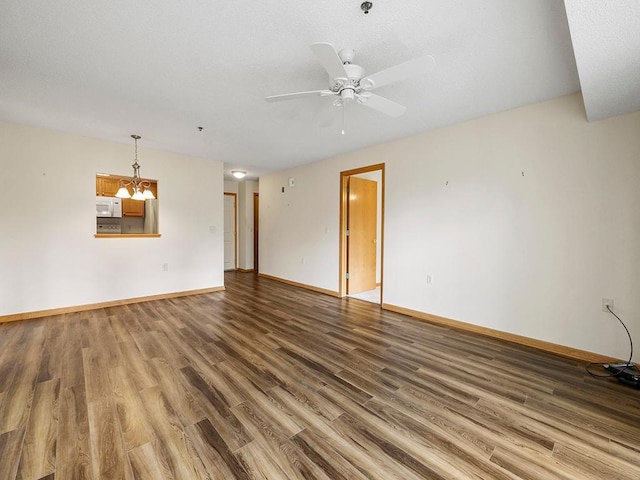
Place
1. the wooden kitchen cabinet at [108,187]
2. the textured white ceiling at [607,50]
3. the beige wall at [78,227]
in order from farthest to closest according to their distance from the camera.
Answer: the wooden kitchen cabinet at [108,187] → the beige wall at [78,227] → the textured white ceiling at [607,50]

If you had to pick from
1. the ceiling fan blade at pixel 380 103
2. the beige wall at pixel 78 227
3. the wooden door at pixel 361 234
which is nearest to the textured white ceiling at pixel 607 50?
the ceiling fan blade at pixel 380 103

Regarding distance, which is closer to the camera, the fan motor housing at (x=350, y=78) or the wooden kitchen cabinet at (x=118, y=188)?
the fan motor housing at (x=350, y=78)

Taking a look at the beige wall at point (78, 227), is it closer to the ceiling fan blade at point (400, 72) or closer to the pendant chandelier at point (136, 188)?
the pendant chandelier at point (136, 188)

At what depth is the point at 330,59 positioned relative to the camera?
1.68 meters

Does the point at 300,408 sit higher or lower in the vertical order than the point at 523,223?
lower

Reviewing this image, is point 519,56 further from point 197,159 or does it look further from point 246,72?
point 197,159

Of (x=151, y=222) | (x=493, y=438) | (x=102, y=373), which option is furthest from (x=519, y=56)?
(x=151, y=222)

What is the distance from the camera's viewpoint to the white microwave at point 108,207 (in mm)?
5273

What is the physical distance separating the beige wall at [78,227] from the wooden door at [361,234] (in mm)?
2886

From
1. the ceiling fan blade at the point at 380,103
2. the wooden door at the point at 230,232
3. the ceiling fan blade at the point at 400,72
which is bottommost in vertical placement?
the wooden door at the point at 230,232

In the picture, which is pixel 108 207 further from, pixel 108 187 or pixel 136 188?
pixel 136 188

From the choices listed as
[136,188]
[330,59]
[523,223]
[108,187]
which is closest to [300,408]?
[330,59]

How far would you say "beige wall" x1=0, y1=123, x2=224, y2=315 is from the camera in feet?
12.0

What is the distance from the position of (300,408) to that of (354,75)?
7.84 feet
